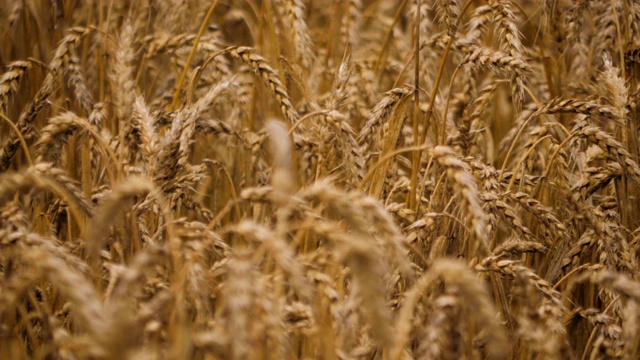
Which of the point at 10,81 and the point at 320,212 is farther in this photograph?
the point at 10,81

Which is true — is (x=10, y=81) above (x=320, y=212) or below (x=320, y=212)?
above

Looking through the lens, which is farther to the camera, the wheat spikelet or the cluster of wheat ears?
the wheat spikelet

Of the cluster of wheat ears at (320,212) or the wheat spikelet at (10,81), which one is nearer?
the cluster of wheat ears at (320,212)

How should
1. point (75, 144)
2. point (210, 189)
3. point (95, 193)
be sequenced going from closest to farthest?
point (95, 193)
point (75, 144)
point (210, 189)

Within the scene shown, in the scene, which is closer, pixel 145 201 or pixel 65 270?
pixel 65 270

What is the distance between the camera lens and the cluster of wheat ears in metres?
1.44

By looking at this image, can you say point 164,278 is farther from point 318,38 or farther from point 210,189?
point 318,38

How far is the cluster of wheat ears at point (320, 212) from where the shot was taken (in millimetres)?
1438

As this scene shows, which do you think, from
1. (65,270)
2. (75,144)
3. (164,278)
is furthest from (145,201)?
(75,144)

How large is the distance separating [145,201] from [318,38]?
2380 mm

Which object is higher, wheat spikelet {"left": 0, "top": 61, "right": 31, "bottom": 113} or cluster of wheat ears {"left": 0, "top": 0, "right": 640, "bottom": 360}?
wheat spikelet {"left": 0, "top": 61, "right": 31, "bottom": 113}

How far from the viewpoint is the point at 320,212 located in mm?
2311

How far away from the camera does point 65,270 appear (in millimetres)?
1360

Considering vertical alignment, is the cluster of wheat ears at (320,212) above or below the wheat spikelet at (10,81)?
below
